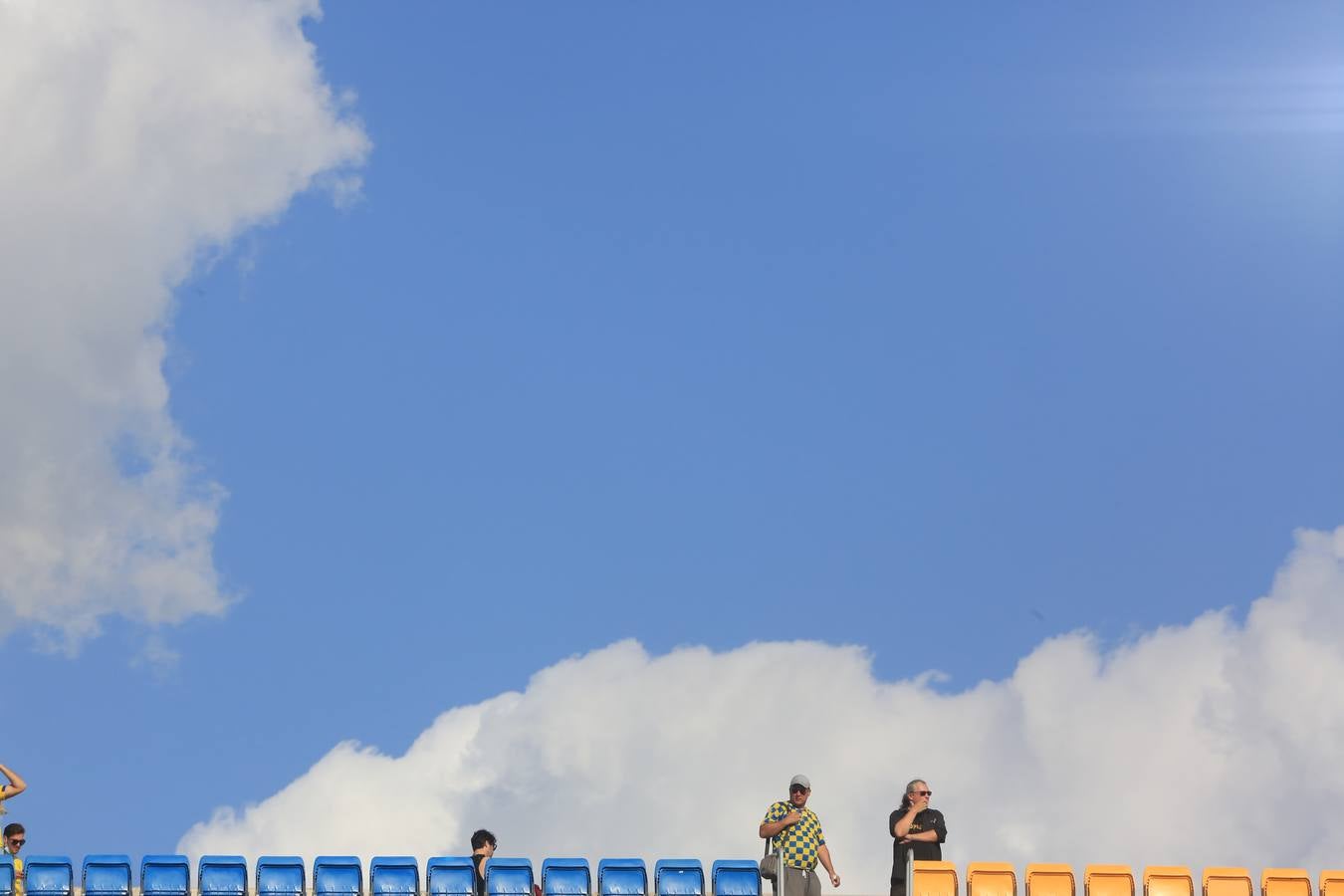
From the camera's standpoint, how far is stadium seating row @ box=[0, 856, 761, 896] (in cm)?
2248

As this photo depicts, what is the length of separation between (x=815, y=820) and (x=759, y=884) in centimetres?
144

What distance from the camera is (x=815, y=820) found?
842 inches

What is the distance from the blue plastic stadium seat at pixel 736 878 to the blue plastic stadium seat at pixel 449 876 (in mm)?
3008

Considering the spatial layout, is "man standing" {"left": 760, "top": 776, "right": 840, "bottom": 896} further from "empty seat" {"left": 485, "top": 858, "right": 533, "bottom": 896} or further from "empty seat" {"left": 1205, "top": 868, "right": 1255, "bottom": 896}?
"empty seat" {"left": 1205, "top": 868, "right": 1255, "bottom": 896}

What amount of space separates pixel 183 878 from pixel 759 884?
724 cm

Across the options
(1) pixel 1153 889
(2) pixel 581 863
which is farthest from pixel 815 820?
(1) pixel 1153 889

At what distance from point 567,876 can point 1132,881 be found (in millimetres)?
7127

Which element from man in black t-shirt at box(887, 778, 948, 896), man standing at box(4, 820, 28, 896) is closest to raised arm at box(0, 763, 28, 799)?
man standing at box(4, 820, 28, 896)

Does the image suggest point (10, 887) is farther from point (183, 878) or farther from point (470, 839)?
point (470, 839)

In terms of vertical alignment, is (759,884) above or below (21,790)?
below

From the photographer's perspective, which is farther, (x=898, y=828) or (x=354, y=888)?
(x=354, y=888)

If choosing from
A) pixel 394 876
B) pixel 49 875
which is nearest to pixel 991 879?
pixel 394 876

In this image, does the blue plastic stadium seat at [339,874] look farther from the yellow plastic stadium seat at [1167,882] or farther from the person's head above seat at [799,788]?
the yellow plastic stadium seat at [1167,882]

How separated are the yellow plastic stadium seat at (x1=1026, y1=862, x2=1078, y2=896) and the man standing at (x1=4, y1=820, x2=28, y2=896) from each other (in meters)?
12.3
